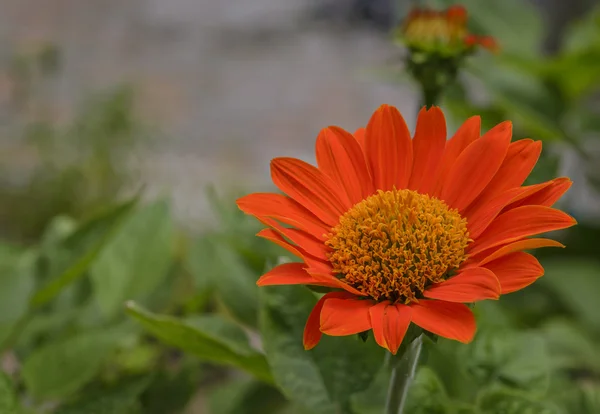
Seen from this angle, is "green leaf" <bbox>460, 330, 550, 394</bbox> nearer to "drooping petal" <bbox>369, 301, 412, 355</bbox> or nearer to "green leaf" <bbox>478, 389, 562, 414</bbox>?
"green leaf" <bbox>478, 389, 562, 414</bbox>

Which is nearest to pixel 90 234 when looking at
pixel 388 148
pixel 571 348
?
pixel 388 148

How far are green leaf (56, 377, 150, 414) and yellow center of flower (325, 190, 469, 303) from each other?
20cm

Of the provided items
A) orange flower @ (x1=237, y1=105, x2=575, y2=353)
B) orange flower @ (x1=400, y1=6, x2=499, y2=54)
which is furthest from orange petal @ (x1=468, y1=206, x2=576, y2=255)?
orange flower @ (x1=400, y1=6, x2=499, y2=54)

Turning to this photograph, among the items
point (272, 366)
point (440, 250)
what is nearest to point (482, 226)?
point (440, 250)

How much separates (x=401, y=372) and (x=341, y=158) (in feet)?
0.33

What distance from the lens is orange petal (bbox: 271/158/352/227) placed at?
0.29m

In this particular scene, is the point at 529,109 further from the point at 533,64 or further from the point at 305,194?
the point at 305,194

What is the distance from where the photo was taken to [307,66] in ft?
6.23

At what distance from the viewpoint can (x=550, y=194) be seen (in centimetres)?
27

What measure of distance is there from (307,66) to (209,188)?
1.41m

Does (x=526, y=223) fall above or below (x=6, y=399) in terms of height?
above

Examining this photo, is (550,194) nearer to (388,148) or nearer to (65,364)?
(388,148)

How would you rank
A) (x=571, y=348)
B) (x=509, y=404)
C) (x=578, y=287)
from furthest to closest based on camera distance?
(x=578, y=287) → (x=571, y=348) → (x=509, y=404)

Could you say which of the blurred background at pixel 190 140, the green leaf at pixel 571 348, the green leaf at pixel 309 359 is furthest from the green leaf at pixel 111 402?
the green leaf at pixel 571 348
